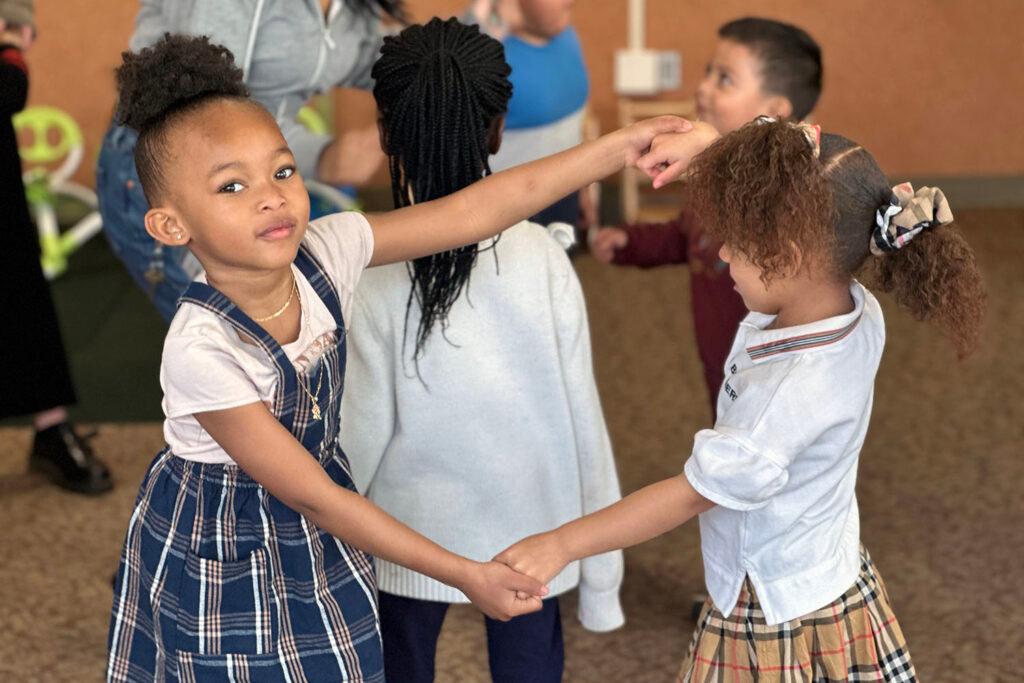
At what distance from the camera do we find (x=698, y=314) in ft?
7.32

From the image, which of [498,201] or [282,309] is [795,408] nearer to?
[498,201]

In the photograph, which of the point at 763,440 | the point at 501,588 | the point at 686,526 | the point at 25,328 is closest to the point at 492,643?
the point at 501,588

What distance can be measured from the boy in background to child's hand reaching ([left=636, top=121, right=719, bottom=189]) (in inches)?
26.3

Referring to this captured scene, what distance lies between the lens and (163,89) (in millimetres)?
1309

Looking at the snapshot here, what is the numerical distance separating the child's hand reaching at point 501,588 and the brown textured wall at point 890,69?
4548mm

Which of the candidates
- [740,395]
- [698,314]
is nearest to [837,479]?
[740,395]

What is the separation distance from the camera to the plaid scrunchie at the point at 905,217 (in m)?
1.32

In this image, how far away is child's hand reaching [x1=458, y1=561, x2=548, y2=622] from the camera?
1384 millimetres

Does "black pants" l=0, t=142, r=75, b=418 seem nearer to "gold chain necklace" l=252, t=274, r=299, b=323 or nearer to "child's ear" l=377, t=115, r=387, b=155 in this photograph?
"child's ear" l=377, t=115, r=387, b=155

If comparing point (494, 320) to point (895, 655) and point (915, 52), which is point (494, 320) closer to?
point (895, 655)

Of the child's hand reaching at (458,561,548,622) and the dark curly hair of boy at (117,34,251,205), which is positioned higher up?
the dark curly hair of boy at (117,34,251,205)

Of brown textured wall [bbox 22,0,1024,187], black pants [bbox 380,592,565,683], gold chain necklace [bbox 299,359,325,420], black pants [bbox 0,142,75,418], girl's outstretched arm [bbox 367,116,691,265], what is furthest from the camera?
brown textured wall [bbox 22,0,1024,187]

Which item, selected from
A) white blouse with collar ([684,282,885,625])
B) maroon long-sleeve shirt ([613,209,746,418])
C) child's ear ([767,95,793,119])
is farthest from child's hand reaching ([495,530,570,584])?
child's ear ([767,95,793,119])

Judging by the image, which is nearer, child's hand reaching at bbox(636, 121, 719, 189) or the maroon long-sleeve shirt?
child's hand reaching at bbox(636, 121, 719, 189)
